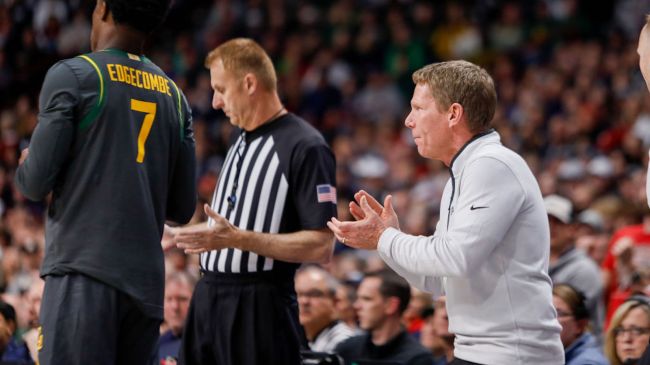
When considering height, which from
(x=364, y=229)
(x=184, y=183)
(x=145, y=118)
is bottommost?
(x=364, y=229)

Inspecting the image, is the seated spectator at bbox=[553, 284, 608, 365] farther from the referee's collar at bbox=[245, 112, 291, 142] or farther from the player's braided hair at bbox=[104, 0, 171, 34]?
the player's braided hair at bbox=[104, 0, 171, 34]

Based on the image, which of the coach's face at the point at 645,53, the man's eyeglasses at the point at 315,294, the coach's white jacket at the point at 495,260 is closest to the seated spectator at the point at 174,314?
the man's eyeglasses at the point at 315,294

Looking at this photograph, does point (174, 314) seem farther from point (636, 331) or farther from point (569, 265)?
point (636, 331)

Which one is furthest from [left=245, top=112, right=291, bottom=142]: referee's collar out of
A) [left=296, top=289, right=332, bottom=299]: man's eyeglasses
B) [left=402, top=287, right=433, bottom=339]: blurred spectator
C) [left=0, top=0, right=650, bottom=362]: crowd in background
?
[left=0, top=0, right=650, bottom=362]: crowd in background

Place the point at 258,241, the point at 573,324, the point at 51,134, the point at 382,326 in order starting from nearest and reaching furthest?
the point at 51,134 < the point at 258,241 < the point at 573,324 < the point at 382,326

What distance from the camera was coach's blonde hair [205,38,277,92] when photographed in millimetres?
4941

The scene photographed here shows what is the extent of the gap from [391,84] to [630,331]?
9248 mm

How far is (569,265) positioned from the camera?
7207mm

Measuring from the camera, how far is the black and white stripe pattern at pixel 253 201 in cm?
474

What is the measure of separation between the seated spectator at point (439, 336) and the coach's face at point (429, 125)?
2.19 m

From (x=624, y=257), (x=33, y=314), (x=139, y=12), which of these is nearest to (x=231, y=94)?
(x=139, y=12)

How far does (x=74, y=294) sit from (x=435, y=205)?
321 inches

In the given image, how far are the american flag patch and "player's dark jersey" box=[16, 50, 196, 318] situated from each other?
1.09m

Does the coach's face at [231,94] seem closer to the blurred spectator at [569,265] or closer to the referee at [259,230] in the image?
the referee at [259,230]
